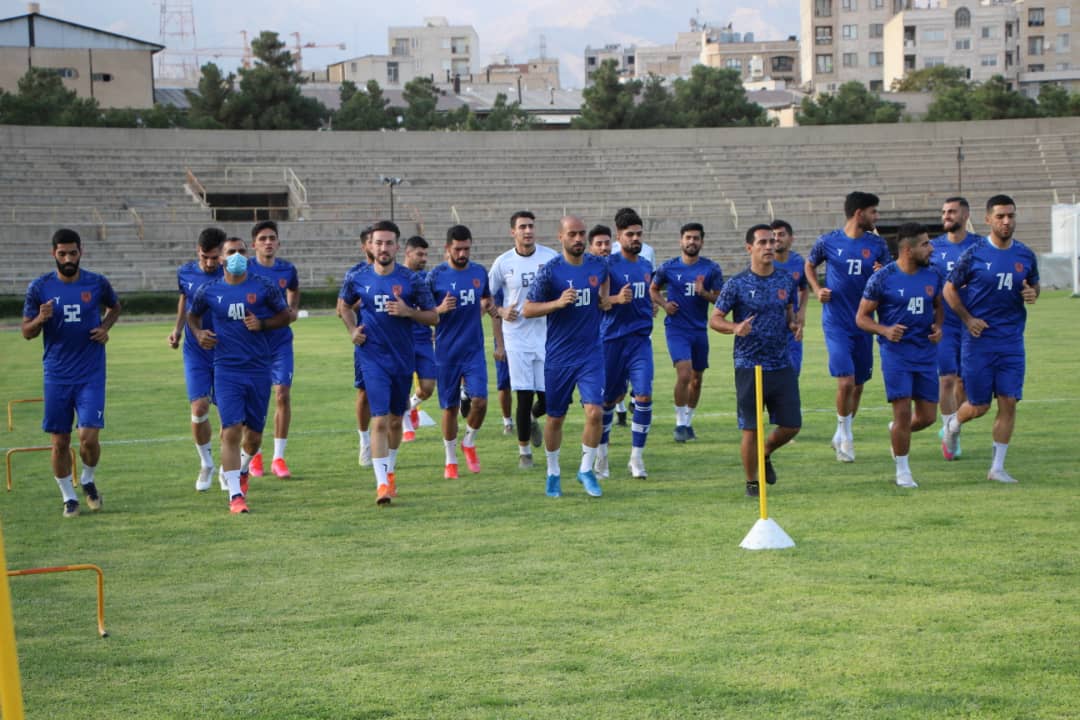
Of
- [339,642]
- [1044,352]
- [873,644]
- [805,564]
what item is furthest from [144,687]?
[1044,352]

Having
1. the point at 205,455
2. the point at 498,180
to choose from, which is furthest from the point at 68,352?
the point at 498,180

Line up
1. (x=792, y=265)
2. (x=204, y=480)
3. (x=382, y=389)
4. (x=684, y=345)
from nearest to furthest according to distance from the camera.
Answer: (x=382, y=389) < (x=204, y=480) < (x=684, y=345) < (x=792, y=265)

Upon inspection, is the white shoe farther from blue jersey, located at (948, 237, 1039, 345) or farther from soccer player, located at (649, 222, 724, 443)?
blue jersey, located at (948, 237, 1039, 345)

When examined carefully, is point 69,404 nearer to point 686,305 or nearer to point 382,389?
point 382,389

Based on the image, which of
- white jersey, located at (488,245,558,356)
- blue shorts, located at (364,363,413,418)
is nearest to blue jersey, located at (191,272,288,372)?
blue shorts, located at (364,363,413,418)

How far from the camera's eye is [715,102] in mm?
74500

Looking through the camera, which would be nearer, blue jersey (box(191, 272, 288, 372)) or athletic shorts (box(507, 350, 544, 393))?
blue jersey (box(191, 272, 288, 372))

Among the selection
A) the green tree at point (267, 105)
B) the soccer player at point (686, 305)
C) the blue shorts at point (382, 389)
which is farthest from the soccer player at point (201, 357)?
the green tree at point (267, 105)

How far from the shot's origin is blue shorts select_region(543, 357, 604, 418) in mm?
10344

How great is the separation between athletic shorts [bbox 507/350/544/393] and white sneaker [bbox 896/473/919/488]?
3.14m

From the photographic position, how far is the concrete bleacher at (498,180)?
47906 mm

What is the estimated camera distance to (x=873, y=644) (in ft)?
19.9

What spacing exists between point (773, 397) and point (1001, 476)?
6.40ft

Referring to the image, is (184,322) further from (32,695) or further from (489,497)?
(32,695)
